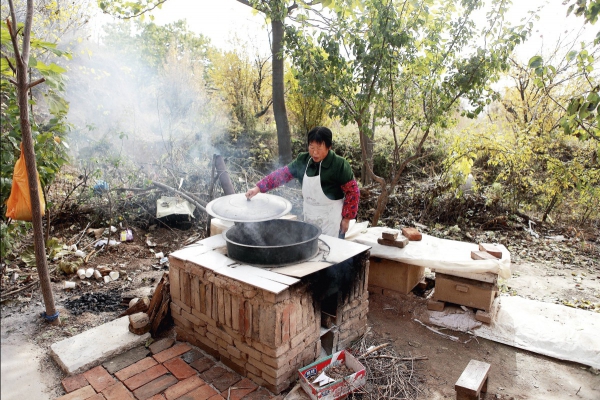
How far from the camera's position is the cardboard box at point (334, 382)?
260cm

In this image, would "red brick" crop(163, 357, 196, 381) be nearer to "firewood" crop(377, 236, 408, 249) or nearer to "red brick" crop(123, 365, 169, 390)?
"red brick" crop(123, 365, 169, 390)

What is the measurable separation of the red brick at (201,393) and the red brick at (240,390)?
0.29 feet

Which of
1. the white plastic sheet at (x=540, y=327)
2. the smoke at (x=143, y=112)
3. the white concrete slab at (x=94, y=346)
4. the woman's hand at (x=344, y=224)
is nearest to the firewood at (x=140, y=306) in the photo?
the white concrete slab at (x=94, y=346)

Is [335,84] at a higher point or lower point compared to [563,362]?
higher

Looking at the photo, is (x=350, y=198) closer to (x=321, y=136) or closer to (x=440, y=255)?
(x=321, y=136)

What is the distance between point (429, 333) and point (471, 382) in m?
1.21

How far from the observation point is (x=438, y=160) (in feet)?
30.7

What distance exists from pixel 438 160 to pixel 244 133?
604 centimetres

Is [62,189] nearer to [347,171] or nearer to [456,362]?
[347,171]

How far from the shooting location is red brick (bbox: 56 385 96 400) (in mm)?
2627

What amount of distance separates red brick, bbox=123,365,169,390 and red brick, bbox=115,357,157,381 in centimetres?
4

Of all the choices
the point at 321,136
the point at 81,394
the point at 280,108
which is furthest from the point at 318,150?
the point at 280,108

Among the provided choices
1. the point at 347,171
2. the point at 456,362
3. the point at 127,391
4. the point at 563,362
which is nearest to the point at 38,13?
the point at 347,171

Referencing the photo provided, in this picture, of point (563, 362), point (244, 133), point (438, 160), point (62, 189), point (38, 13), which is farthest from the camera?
point (244, 133)
